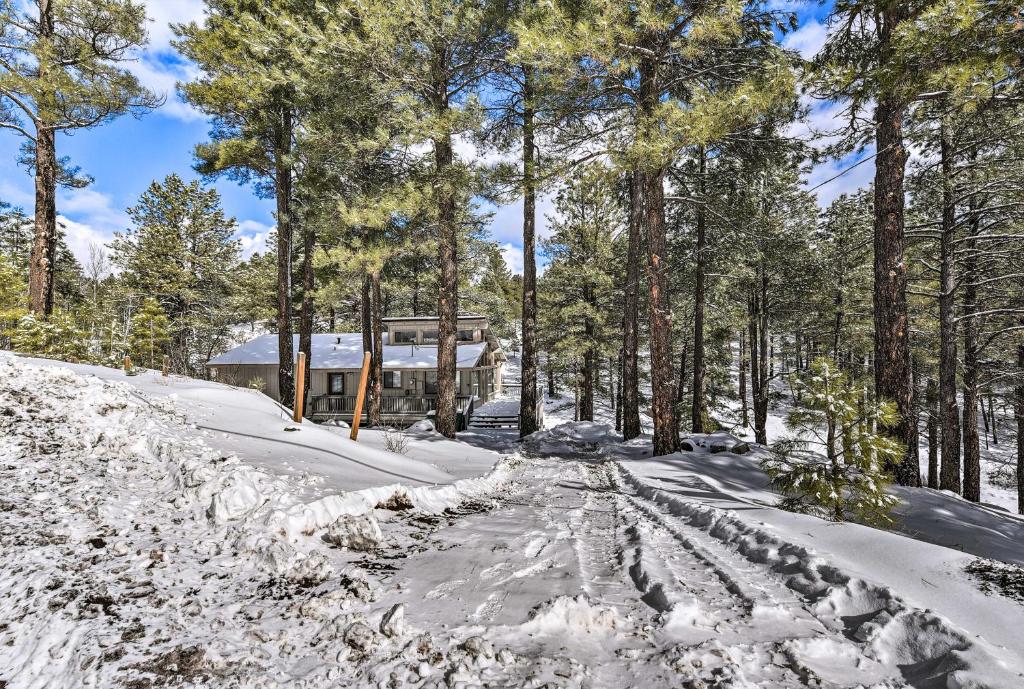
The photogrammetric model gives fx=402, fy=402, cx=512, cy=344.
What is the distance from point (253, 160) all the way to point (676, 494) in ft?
51.1

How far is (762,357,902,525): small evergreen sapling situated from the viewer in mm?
4496

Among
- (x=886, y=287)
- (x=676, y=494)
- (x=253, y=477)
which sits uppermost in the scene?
(x=886, y=287)

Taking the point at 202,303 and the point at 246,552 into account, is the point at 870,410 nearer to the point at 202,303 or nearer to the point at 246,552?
the point at 246,552

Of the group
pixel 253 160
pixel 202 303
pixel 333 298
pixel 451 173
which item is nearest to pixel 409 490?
pixel 451 173

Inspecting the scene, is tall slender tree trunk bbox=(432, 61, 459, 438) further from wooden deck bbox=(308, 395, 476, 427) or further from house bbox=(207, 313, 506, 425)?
wooden deck bbox=(308, 395, 476, 427)

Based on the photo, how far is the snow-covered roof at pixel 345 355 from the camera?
22.4 metres

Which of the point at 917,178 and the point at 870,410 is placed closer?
the point at 870,410

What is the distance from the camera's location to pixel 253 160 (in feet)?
43.6

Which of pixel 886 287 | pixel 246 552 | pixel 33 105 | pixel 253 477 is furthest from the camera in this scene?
pixel 33 105

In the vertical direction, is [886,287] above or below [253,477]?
above

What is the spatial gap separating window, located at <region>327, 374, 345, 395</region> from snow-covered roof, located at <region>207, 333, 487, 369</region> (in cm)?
123

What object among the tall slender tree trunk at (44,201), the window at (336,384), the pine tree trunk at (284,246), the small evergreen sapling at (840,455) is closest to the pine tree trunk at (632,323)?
the small evergreen sapling at (840,455)

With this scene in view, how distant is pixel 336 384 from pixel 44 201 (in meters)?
14.2

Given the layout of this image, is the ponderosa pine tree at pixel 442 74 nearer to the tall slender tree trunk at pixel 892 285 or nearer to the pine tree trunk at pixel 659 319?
the pine tree trunk at pixel 659 319
